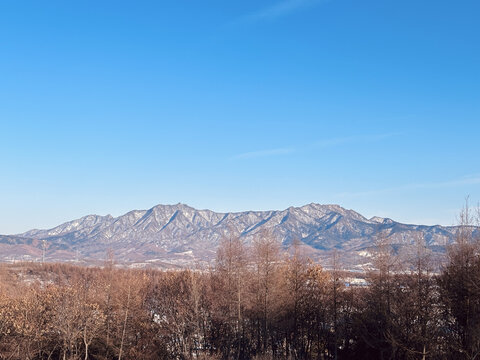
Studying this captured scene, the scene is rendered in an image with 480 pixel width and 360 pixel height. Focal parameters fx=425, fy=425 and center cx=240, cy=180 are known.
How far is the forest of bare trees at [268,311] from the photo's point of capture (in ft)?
111

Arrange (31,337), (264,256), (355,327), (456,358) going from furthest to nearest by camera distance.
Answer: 1. (264,256)
2. (355,327)
3. (31,337)
4. (456,358)

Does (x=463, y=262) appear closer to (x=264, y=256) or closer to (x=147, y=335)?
(x=264, y=256)

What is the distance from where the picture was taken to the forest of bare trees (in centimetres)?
3397

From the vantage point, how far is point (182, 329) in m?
47.5

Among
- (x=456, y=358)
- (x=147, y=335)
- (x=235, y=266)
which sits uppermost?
(x=235, y=266)

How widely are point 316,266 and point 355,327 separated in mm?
16008

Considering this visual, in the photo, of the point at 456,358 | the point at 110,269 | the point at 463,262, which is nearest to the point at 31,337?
the point at 110,269

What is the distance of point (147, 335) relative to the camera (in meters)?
52.6

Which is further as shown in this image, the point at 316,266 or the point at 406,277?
the point at 316,266

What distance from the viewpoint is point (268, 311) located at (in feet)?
160

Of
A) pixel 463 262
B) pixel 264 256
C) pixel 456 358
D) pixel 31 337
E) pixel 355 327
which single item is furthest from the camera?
pixel 264 256

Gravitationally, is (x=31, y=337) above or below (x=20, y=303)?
below

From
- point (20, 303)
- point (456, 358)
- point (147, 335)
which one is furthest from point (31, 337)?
point (456, 358)

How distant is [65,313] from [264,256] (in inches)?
863
